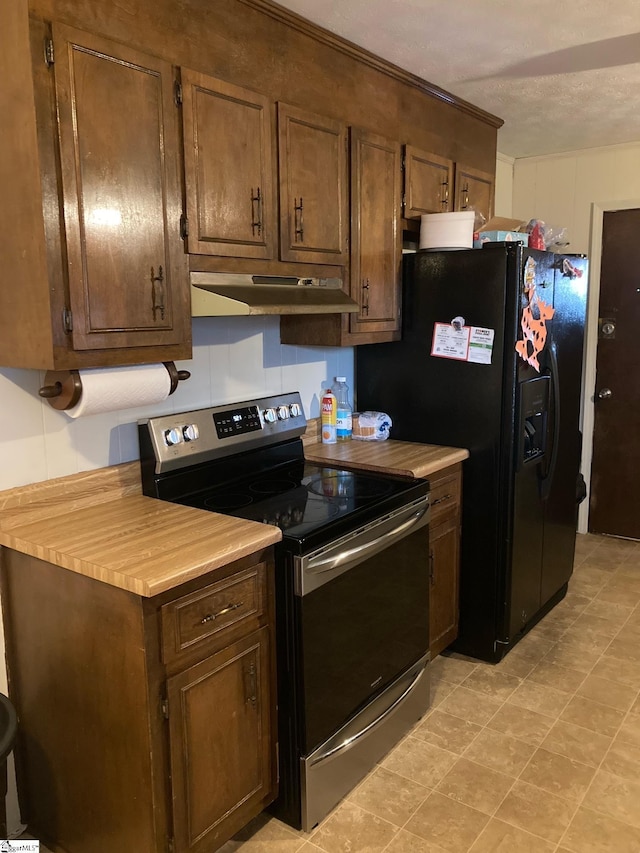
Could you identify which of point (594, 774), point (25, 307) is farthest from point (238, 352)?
point (594, 774)

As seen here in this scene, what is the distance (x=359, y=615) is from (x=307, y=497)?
40 cm

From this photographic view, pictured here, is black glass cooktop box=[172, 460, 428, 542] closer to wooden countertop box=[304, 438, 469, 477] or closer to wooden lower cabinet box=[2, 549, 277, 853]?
wooden countertop box=[304, 438, 469, 477]

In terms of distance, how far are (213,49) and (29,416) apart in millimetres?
1158

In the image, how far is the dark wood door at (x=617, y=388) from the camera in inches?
158

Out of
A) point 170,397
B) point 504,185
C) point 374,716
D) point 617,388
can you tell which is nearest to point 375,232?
point 170,397

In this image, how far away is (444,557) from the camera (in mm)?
2695

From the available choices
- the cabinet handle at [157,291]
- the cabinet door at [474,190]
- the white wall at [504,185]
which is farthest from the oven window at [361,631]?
the white wall at [504,185]

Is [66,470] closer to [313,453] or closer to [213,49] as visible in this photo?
[313,453]

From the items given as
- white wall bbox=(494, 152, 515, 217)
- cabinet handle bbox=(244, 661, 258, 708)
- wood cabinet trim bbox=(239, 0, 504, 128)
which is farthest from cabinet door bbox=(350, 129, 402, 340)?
white wall bbox=(494, 152, 515, 217)

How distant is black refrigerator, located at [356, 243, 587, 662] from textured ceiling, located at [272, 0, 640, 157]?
695mm

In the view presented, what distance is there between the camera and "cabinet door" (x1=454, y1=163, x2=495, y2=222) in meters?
3.10

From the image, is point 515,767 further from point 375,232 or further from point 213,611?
point 375,232

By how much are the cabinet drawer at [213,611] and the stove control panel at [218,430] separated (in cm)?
55

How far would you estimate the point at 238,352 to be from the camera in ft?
8.32
